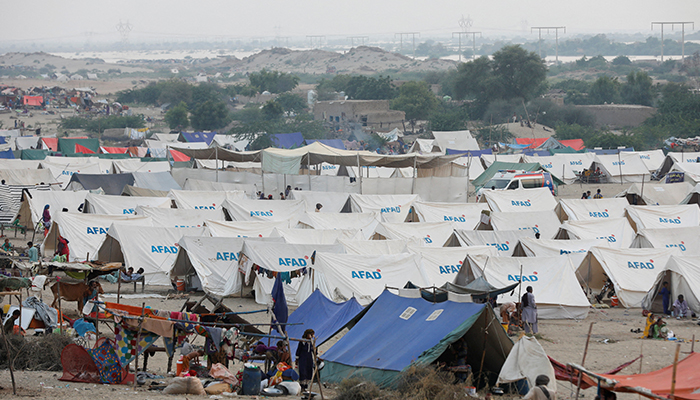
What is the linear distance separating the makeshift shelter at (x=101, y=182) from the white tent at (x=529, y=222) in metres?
12.8

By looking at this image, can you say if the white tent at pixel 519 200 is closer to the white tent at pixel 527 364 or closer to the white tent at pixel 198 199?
the white tent at pixel 198 199

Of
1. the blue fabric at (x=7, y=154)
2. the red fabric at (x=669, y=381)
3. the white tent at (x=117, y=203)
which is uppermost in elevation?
the blue fabric at (x=7, y=154)

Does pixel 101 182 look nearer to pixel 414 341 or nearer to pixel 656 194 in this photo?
pixel 414 341

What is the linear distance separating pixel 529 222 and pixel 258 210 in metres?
7.59

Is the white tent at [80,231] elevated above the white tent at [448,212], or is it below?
above

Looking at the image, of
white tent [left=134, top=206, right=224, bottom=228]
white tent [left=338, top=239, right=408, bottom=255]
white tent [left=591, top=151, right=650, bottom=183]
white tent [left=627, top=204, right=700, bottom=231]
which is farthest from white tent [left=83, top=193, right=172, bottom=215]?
white tent [left=591, top=151, right=650, bottom=183]

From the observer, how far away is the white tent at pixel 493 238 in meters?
18.2

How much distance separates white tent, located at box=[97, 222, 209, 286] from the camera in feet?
56.7

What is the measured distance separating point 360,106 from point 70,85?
82000mm

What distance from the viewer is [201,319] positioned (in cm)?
1047

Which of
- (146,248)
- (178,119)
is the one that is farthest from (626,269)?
(178,119)

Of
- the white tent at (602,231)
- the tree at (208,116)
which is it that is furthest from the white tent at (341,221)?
the tree at (208,116)

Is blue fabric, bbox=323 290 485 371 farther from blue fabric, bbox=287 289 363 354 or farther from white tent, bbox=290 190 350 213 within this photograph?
white tent, bbox=290 190 350 213

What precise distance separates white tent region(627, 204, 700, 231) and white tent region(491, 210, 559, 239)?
7.01 feet
